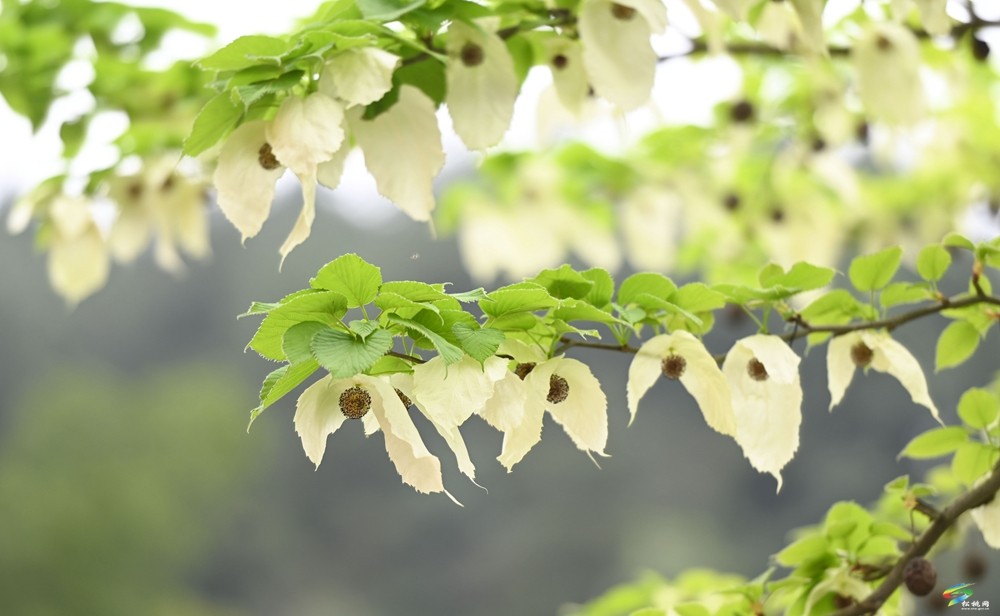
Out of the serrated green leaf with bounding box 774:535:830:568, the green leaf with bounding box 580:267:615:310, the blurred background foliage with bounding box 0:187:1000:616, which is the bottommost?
the blurred background foliage with bounding box 0:187:1000:616

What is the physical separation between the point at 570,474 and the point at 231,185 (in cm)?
1391

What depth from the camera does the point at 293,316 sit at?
632 mm

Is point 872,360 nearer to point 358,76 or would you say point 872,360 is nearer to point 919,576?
point 919,576

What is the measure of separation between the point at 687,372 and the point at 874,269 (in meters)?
0.19

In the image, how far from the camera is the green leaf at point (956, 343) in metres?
0.91

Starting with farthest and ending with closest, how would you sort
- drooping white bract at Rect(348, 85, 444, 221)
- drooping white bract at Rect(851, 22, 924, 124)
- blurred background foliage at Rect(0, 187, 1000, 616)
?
blurred background foliage at Rect(0, 187, 1000, 616) → drooping white bract at Rect(851, 22, 924, 124) → drooping white bract at Rect(348, 85, 444, 221)

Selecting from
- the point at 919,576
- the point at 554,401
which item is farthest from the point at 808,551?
the point at 554,401

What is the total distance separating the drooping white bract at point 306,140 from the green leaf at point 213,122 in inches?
1.3

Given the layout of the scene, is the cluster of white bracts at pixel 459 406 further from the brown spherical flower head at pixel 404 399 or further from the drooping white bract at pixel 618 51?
the drooping white bract at pixel 618 51

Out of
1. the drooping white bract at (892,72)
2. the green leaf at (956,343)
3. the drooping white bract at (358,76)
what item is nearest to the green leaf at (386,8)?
the drooping white bract at (358,76)

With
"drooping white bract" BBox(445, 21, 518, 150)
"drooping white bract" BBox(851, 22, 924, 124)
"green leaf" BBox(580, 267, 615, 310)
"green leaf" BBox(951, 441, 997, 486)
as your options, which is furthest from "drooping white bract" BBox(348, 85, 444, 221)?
"drooping white bract" BBox(851, 22, 924, 124)

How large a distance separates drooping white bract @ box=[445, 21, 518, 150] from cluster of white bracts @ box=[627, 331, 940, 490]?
8.1 inches

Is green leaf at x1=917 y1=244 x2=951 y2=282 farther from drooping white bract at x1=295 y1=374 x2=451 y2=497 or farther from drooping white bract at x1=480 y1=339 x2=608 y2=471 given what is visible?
drooping white bract at x1=295 y1=374 x2=451 y2=497

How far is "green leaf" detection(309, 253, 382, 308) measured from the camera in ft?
2.05
